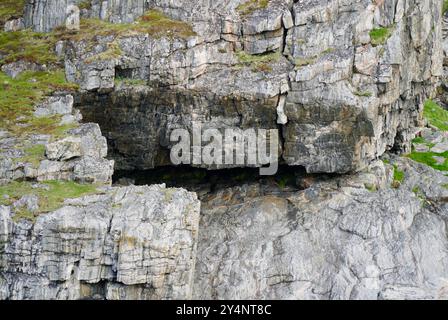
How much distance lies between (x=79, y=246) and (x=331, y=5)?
22509 millimetres

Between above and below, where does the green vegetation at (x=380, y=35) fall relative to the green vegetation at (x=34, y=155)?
above

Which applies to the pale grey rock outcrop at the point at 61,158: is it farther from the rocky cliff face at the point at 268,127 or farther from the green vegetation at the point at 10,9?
the green vegetation at the point at 10,9

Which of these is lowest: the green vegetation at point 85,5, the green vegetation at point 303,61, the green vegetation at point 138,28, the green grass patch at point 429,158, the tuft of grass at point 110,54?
the green grass patch at point 429,158

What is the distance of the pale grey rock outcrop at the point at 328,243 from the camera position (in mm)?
45250

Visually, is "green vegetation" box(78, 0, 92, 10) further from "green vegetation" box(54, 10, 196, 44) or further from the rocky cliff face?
"green vegetation" box(54, 10, 196, 44)

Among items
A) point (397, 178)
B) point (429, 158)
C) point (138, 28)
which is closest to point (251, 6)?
point (138, 28)

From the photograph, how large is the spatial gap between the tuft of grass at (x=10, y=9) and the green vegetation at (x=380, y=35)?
27.3 meters

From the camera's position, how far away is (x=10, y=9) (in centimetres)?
6053

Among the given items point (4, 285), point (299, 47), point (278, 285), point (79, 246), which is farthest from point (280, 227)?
point (4, 285)

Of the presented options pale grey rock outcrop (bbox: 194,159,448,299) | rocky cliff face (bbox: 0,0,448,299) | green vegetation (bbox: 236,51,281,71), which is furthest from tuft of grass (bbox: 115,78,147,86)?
pale grey rock outcrop (bbox: 194,159,448,299)

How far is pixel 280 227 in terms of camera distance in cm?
4872

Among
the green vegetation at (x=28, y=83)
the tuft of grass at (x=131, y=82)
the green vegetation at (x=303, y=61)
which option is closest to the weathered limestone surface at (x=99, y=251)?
the green vegetation at (x=28, y=83)

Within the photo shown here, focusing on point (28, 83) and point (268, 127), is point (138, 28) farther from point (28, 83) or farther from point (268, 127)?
point (268, 127)

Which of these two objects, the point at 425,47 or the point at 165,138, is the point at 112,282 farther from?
the point at 425,47
